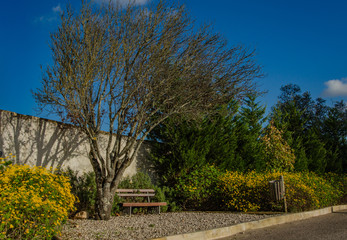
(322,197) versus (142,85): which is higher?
(142,85)

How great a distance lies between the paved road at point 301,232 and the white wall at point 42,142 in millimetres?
5804

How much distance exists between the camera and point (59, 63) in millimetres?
8273

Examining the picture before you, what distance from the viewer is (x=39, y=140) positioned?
9219 millimetres

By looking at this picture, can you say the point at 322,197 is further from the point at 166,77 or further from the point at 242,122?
the point at 166,77

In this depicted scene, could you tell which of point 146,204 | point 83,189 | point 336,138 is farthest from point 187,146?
point 336,138

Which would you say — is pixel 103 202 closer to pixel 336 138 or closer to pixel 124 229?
pixel 124 229

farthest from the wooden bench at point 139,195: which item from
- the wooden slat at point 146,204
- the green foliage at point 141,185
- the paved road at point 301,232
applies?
the paved road at point 301,232

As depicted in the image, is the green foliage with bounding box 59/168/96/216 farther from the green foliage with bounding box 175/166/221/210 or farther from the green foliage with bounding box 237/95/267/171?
the green foliage with bounding box 237/95/267/171

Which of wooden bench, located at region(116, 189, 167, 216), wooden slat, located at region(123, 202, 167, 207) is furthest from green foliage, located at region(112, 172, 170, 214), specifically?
wooden slat, located at region(123, 202, 167, 207)

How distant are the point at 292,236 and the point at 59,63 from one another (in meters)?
7.06

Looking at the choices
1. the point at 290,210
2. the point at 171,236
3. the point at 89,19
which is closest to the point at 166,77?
the point at 89,19

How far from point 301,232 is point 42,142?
7470 millimetres

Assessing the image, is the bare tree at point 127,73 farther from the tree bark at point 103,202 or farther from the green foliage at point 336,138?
the green foliage at point 336,138

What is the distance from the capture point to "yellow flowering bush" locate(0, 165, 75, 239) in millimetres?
4656
